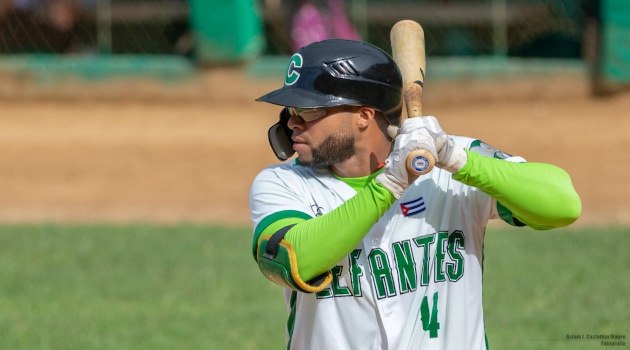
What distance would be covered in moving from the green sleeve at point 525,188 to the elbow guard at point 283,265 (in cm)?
54

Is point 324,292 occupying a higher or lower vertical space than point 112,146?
higher

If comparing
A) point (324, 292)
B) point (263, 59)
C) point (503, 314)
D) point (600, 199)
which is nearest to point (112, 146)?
point (263, 59)

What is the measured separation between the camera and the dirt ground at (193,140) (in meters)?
11.8

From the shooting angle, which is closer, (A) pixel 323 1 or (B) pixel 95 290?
(B) pixel 95 290

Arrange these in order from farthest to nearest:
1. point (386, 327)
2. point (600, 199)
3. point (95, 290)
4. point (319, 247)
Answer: point (600, 199) → point (95, 290) → point (386, 327) → point (319, 247)

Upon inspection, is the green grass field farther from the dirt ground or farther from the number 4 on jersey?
the number 4 on jersey

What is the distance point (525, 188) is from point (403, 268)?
477mm

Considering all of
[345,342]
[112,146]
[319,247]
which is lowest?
[112,146]

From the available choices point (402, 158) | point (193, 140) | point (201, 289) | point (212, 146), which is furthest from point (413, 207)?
point (193, 140)

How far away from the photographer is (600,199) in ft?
37.7

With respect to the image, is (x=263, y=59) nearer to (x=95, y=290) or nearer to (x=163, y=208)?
(x=163, y=208)

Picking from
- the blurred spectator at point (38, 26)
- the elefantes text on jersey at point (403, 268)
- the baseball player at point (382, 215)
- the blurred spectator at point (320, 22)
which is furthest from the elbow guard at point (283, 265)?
the blurred spectator at point (38, 26)

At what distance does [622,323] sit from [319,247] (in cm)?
414

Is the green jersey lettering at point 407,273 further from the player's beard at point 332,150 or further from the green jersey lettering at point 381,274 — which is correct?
the player's beard at point 332,150
